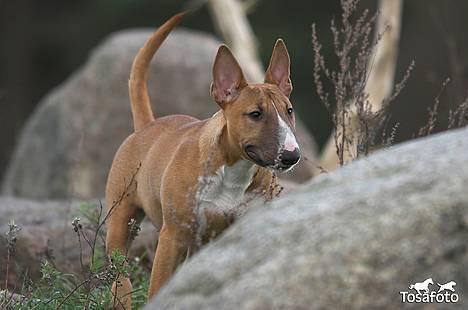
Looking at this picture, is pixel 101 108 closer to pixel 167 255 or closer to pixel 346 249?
pixel 167 255

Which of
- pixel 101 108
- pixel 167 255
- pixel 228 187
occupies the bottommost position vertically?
pixel 101 108

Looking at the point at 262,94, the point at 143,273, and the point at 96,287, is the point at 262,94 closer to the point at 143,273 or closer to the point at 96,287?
the point at 96,287

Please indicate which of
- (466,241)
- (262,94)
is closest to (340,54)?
(262,94)

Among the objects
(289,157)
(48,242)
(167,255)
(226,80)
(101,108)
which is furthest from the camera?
(101,108)

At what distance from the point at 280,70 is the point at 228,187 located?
0.70 meters

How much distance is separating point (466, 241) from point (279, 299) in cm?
60

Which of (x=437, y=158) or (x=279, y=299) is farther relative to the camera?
(x=437, y=158)

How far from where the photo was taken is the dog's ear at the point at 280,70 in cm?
589

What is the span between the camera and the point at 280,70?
593 centimetres

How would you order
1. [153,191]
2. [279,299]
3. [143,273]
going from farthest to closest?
[143,273], [153,191], [279,299]

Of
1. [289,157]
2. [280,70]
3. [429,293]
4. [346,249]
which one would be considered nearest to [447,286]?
[429,293]

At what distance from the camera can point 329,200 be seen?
378cm

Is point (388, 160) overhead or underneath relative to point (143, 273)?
overhead

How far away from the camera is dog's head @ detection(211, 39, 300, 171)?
5359 millimetres
